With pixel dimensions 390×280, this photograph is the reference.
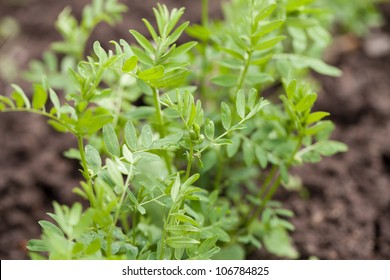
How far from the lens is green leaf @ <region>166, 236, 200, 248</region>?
135 centimetres

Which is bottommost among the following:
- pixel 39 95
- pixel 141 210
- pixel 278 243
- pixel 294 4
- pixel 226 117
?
pixel 141 210

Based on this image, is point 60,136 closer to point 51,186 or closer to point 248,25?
point 51,186

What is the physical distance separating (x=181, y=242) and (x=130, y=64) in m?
0.43

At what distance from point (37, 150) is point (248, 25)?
3.90ft

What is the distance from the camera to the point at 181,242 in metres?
1.36

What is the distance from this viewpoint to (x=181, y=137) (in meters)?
1.40

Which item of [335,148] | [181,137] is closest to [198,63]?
[335,148]

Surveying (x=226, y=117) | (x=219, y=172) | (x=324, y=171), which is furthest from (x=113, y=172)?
(x=324, y=171)

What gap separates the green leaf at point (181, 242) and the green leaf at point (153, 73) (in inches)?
15.1

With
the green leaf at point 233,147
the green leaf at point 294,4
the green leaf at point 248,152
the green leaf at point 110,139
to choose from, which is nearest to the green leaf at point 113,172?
the green leaf at point 110,139

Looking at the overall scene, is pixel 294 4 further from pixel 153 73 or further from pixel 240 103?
pixel 153 73

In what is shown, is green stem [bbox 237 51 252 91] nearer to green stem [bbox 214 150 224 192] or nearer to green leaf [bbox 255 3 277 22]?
A: green leaf [bbox 255 3 277 22]

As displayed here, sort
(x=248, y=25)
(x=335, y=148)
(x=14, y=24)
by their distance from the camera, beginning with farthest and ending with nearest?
(x=14, y=24), (x=335, y=148), (x=248, y=25)

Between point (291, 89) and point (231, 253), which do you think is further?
point (231, 253)
